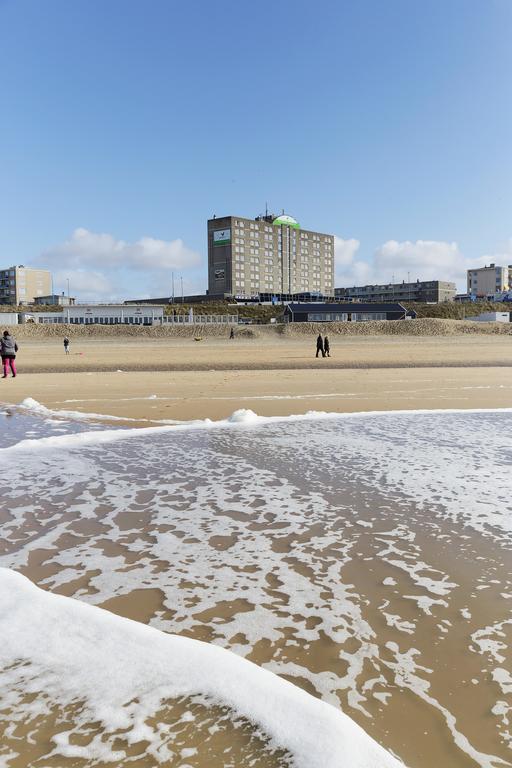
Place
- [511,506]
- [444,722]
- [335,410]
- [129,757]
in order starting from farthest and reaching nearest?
[335,410] → [511,506] → [444,722] → [129,757]

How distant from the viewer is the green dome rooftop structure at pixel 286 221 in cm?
14612

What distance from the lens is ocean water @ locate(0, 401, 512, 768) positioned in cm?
233

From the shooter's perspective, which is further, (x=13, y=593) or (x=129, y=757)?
(x=13, y=593)

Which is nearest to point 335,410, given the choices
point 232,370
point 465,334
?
point 232,370

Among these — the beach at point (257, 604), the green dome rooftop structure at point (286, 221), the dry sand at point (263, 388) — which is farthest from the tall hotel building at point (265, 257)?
the beach at point (257, 604)

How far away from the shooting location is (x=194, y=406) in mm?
13484

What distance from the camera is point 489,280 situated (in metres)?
177

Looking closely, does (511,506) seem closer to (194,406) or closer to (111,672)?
(111,672)

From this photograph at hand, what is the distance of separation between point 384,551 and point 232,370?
21.6m

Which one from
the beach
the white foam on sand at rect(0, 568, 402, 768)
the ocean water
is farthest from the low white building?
the white foam on sand at rect(0, 568, 402, 768)

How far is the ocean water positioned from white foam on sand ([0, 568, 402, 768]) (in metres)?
0.01

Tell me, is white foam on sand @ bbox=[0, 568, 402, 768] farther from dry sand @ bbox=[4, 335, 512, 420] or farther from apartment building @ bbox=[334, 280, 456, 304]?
apartment building @ bbox=[334, 280, 456, 304]

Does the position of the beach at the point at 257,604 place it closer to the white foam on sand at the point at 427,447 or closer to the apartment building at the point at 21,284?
the white foam on sand at the point at 427,447

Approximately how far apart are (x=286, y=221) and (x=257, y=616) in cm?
15087
